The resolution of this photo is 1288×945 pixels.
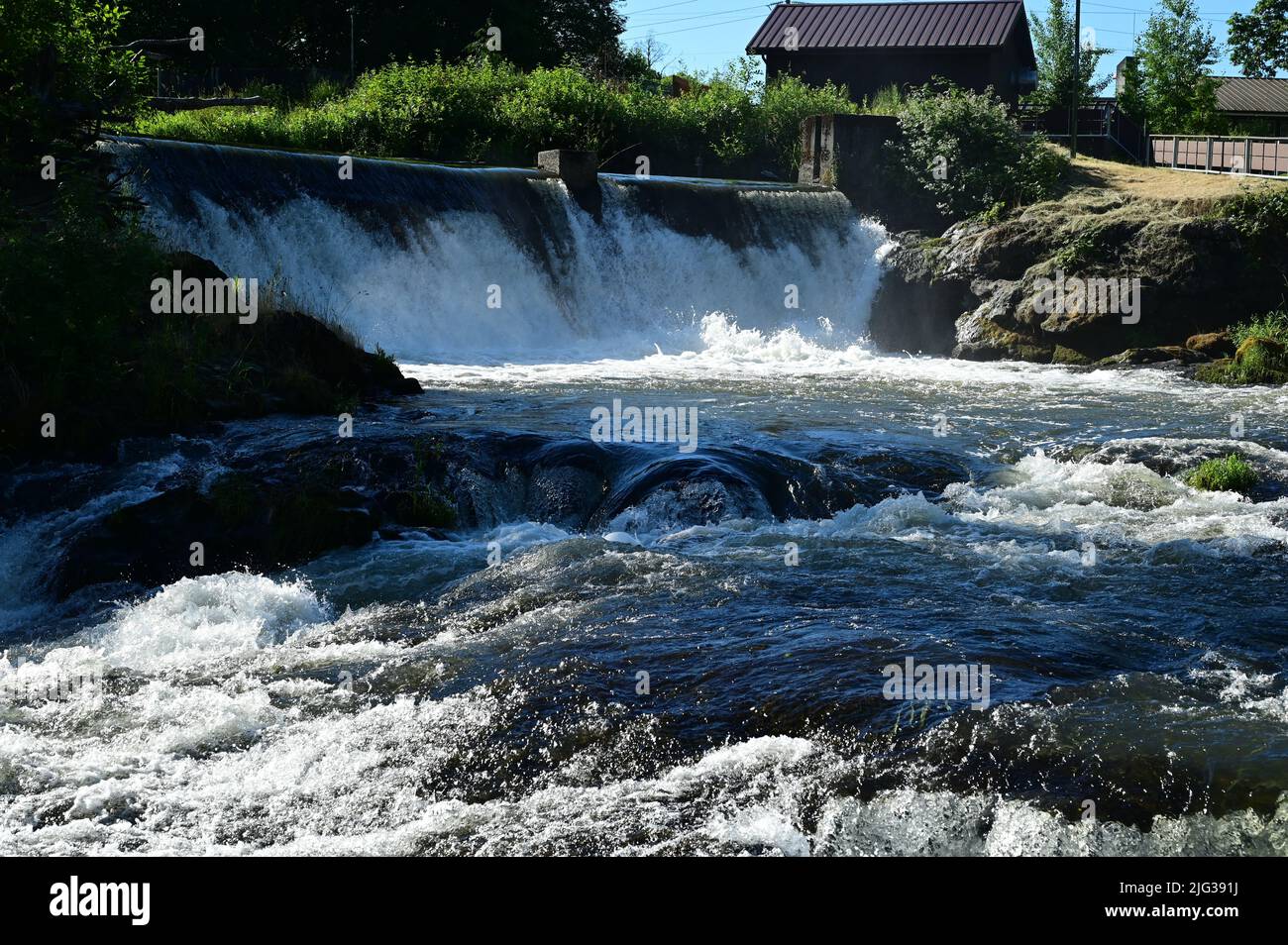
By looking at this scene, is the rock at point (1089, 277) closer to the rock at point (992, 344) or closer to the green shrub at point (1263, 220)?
the rock at point (992, 344)

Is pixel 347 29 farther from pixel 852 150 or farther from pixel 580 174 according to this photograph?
pixel 580 174

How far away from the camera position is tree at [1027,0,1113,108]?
41156 mm

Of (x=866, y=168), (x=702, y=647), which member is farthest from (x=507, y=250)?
(x=702, y=647)

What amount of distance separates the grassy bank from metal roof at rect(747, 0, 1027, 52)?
5.57 metres

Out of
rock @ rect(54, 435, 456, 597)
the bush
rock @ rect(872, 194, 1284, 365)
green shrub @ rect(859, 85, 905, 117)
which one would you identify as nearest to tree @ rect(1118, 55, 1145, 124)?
green shrub @ rect(859, 85, 905, 117)

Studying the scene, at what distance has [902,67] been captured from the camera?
40.8m

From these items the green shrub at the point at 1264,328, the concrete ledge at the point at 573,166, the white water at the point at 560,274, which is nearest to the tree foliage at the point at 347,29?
the concrete ledge at the point at 573,166

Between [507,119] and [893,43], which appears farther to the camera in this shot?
[893,43]

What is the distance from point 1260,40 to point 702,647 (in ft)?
200

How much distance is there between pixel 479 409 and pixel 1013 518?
6.64 metres

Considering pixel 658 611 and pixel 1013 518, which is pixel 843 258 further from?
pixel 658 611

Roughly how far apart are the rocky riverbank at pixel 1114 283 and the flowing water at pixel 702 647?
4949 mm

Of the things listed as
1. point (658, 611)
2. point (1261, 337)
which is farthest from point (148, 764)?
point (1261, 337)
